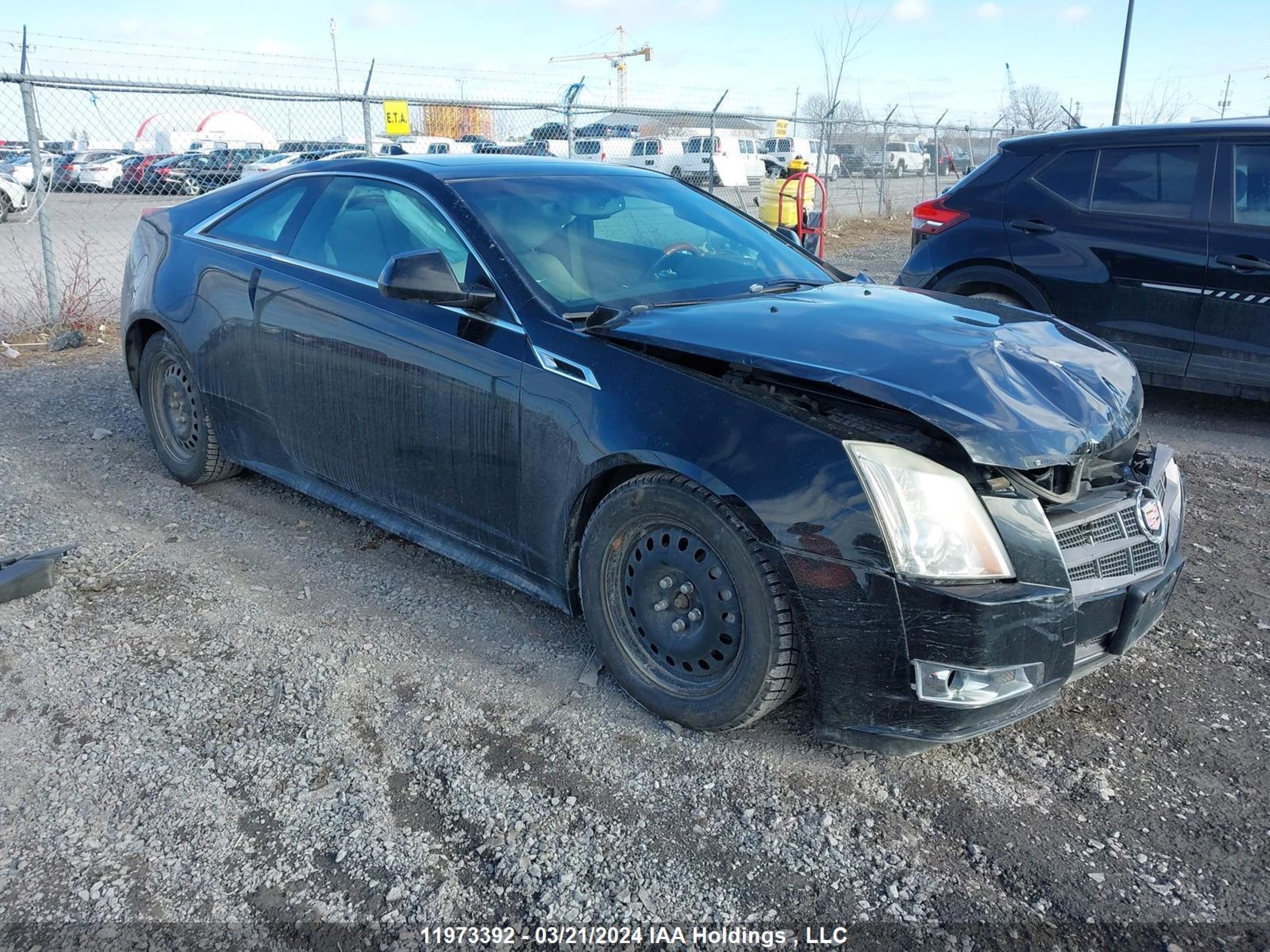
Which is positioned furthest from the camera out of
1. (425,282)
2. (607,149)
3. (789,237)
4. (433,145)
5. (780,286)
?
(607,149)

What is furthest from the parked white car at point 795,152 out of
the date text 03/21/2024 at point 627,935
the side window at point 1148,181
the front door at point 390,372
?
the date text 03/21/2024 at point 627,935

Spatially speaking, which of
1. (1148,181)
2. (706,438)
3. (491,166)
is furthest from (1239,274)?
(706,438)

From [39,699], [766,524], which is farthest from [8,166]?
[766,524]

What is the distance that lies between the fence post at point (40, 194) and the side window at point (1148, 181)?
7.23 m

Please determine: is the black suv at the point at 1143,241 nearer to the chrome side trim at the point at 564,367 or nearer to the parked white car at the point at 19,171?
the chrome side trim at the point at 564,367

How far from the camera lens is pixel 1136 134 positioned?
591cm

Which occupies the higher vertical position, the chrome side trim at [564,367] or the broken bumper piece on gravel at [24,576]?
the chrome side trim at [564,367]

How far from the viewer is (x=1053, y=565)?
249 cm

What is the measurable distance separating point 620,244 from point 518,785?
1.92 metres

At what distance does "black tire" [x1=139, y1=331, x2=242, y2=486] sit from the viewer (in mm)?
4605

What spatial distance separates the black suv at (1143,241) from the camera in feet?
18.2

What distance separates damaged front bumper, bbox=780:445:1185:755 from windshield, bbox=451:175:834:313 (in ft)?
4.22

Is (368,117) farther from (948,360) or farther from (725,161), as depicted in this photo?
(725,161)

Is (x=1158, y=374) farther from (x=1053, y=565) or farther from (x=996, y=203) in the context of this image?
(x=1053, y=565)
